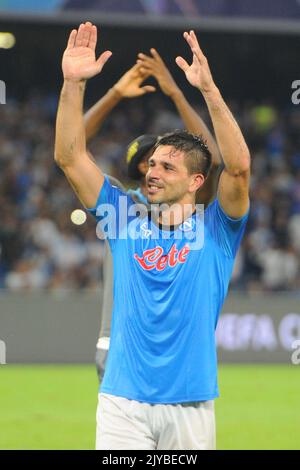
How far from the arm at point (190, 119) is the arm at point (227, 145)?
1.37 meters

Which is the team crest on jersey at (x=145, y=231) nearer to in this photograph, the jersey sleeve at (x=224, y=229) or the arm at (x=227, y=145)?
the jersey sleeve at (x=224, y=229)

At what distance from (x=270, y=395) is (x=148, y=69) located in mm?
7382

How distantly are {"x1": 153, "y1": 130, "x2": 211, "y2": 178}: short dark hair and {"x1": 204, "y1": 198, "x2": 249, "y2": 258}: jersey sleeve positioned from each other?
225 millimetres

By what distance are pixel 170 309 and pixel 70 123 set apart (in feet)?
3.92

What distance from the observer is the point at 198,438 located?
561 cm

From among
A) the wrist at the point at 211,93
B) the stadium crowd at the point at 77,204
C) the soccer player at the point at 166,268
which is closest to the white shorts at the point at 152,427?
the soccer player at the point at 166,268

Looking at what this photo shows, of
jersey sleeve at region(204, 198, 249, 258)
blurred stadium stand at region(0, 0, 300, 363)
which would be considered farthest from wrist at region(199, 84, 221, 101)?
blurred stadium stand at region(0, 0, 300, 363)

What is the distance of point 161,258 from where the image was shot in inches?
226

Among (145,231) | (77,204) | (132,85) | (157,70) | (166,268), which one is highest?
(157,70)

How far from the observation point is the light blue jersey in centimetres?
561

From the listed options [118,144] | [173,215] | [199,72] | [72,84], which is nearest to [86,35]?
[72,84]

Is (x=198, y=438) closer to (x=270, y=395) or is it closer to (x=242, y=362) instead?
(x=270, y=395)

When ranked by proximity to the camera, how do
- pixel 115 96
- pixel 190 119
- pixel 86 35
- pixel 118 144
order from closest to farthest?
pixel 86 35, pixel 190 119, pixel 115 96, pixel 118 144

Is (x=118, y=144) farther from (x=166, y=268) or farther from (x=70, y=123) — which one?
(x=166, y=268)
